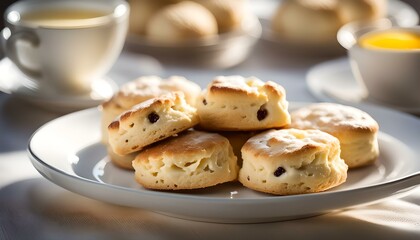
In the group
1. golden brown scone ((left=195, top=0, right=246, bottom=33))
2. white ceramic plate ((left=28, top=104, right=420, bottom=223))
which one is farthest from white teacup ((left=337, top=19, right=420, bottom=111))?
golden brown scone ((left=195, top=0, right=246, bottom=33))

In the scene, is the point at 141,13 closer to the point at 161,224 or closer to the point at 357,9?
the point at 357,9

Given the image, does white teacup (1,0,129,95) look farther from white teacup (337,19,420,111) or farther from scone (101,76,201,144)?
white teacup (337,19,420,111)

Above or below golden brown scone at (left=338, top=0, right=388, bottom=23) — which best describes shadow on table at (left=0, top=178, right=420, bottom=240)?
below

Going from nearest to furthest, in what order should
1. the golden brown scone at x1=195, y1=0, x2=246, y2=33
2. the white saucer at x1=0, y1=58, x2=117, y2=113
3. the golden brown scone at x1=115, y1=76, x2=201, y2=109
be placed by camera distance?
the golden brown scone at x1=115, y1=76, x2=201, y2=109, the white saucer at x1=0, y1=58, x2=117, y2=113, the golden brown scone at x1=195, y1=0, x2=246, y2=33

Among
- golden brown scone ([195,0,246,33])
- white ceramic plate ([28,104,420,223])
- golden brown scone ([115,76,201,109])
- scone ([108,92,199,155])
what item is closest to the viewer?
white ceramic plate ([28,104,420,223])

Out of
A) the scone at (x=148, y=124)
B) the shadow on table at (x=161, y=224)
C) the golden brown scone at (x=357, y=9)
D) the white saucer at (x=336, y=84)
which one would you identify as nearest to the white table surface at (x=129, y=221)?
the shadow on table at (x=161, y=224)

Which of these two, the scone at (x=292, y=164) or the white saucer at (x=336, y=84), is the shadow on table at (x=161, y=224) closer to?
the scone at (x=292, y=164)
